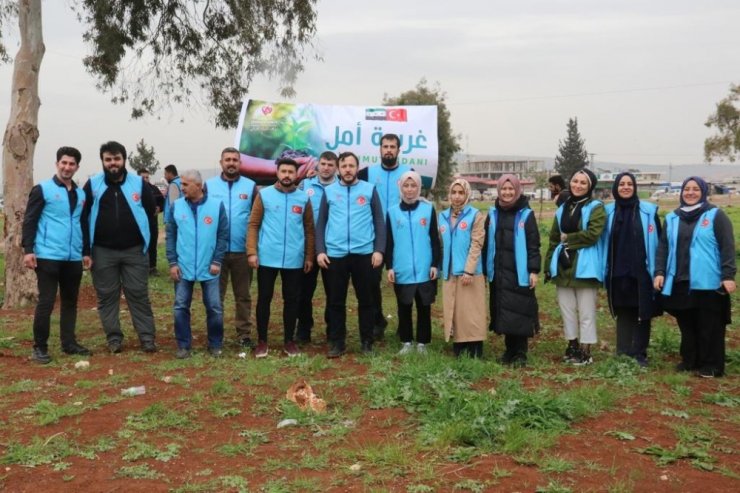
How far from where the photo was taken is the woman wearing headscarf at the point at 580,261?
5.82 metres

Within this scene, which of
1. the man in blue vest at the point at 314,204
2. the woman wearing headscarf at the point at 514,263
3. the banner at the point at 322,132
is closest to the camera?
the woman wearing headscarf at the point at 514,263

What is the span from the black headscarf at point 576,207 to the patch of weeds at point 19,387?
442cm

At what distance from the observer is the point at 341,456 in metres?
3.89

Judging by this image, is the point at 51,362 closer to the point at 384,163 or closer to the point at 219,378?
the point at 219,378

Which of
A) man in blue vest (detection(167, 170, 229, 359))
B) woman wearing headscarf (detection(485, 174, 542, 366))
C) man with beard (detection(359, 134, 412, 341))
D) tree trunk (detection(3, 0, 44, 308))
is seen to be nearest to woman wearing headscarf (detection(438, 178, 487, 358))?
woman wearing headscarf (detection(485, 174, 542, 366))

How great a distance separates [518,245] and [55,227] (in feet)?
12.9

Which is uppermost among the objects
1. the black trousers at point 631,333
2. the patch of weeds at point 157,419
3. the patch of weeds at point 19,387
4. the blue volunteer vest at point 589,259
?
the blue volunteer vest at point 589,259

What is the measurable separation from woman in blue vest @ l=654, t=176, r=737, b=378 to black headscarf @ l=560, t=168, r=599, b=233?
658 millimetres

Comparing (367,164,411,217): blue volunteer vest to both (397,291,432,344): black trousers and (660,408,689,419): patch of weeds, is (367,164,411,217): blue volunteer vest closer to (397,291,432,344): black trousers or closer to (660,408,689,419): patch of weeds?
(397,291,432,344): black trousers

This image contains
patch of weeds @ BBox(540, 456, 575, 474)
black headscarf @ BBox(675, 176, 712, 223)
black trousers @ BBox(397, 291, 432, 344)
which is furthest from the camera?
black trousers @ BBox(397, 291, 432, 344)

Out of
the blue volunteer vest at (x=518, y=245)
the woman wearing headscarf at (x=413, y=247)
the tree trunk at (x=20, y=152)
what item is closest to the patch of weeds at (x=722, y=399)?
the blue volunteer vest at (x=518, y=245)

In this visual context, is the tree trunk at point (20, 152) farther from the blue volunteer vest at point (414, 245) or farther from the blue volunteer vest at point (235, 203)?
the blue volunteer vest at point (414, 245)

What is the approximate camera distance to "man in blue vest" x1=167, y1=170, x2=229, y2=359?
19.9ft

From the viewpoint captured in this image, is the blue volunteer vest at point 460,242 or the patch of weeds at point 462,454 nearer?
the patch of weeds at point 462,454
